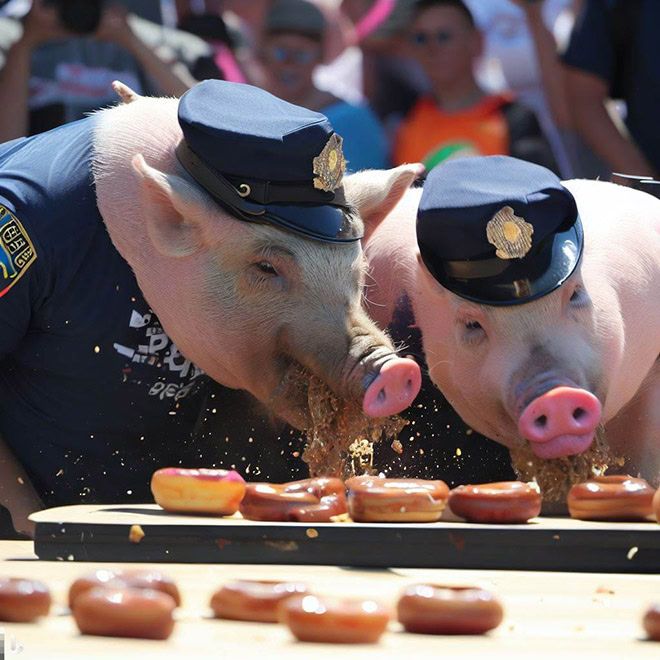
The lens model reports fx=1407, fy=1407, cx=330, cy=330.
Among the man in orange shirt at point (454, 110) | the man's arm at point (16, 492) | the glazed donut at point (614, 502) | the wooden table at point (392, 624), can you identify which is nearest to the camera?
the wooden table at point (392, 624)

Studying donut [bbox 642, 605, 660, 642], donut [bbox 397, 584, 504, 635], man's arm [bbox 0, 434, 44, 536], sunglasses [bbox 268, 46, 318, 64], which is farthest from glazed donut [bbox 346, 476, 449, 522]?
sunglasses [bbox 268, 46, 318, 64]

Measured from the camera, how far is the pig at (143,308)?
344 cm

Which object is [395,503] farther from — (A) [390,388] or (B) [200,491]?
(A) [390,388]

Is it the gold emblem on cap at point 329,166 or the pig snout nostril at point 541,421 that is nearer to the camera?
the pig snout nostril at point 541,421

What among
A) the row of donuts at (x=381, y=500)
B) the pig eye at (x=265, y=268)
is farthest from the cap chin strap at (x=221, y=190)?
the row of donuts at (x=381, y=500)

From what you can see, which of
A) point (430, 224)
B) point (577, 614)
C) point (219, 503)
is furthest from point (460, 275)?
point (577, 614)

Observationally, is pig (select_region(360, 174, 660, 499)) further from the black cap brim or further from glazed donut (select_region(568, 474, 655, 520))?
glazed donut (select_region(568, 474, 655, 520))

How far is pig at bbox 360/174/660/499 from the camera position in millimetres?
3400

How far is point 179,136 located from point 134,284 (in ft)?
1.32

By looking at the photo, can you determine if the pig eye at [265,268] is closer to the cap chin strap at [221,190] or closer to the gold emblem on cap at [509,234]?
the cap chin strap at [221,190]

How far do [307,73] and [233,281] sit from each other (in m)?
2.92

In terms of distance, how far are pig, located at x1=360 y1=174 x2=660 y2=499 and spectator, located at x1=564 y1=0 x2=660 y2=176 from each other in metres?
2.00

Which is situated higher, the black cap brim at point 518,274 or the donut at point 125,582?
the donut at point 125,582

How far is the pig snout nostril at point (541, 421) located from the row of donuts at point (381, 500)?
37 cm
